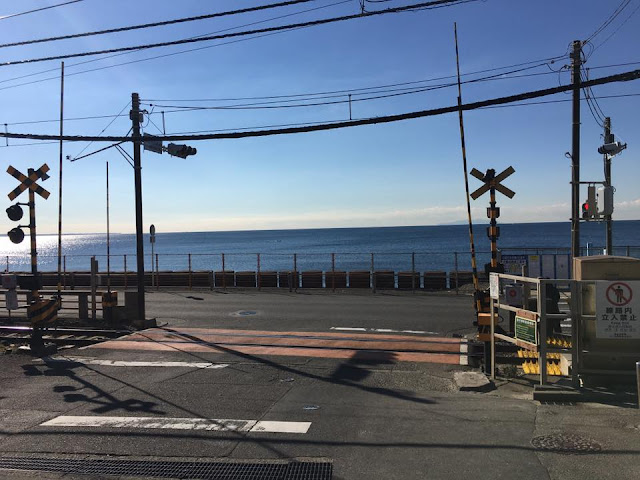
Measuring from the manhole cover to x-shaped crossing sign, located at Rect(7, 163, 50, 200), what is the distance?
36.9 ft

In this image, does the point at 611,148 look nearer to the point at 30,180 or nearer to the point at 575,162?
the point at 575,162

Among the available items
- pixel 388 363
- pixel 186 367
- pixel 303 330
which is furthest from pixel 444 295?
pixel 186 367

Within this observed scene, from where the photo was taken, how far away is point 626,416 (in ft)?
20.6

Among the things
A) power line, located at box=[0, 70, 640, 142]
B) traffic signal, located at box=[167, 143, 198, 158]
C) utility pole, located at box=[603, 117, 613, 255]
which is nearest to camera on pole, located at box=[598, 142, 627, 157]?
utility pole, located at box=[603, 117, 613, 255]

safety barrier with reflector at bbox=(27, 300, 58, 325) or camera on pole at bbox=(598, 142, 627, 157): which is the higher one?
camera on pole at bbox=(598, 142, 627, 157)

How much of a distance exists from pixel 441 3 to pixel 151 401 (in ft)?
26.0

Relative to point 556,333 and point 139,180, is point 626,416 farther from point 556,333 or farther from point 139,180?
point 139,180

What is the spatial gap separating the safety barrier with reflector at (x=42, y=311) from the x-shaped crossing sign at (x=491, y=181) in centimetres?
991

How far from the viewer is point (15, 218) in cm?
1147

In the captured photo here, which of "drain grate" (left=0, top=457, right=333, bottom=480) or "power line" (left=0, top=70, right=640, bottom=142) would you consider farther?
"power line" (left=0, top=70, right=640, bottom=142)

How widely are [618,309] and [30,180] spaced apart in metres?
12.1

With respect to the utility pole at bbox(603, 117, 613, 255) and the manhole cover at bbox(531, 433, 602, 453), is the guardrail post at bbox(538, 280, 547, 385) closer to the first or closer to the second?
the manhole cover at bbox(531, 433, 602, 453)

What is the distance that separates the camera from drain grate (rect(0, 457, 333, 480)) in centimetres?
501

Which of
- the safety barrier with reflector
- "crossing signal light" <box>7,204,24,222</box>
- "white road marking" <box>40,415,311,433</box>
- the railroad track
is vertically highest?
"crossing signal light" <box>7,204,24,222</box>
